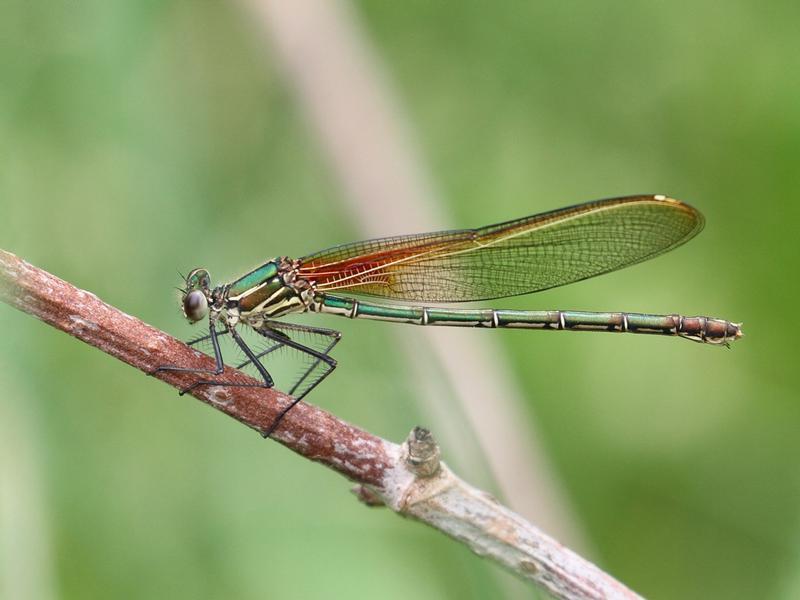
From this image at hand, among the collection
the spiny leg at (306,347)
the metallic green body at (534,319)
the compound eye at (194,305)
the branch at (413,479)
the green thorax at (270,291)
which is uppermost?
the metallic green body at (534,319)

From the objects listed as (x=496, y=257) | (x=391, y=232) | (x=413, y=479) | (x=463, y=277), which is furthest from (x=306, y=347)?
(x=413, y=479)

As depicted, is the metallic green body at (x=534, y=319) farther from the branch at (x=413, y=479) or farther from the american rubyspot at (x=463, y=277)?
the branch at (x=413, y=479)

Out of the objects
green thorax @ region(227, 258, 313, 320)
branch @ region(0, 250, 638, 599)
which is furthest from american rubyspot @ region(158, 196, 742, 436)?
branch @ region(0, 250, 638, 599)

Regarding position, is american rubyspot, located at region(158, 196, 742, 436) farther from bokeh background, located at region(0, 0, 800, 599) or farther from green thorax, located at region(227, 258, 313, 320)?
bokeh background, located at region(0, 0, 800, 599)

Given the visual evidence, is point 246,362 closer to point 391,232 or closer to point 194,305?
point 194,305

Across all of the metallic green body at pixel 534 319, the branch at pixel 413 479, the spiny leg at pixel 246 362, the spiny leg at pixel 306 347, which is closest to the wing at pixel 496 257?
the metallic green body at pixel 534 319

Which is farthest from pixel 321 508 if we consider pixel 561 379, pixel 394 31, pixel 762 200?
pixel 394 31

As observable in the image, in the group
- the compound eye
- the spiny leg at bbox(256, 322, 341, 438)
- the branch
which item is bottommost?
the branch
